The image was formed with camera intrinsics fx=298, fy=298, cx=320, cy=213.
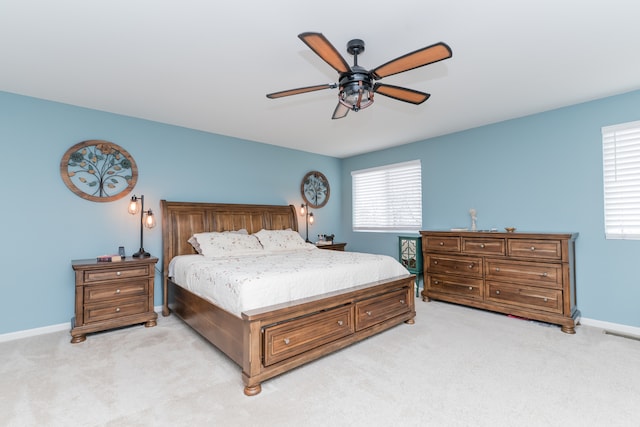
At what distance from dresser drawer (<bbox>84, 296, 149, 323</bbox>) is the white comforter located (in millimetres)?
479

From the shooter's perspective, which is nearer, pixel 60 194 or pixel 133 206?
pixel 60 194

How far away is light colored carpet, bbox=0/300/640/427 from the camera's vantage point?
190 centimetres

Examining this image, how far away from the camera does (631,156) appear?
3.29m

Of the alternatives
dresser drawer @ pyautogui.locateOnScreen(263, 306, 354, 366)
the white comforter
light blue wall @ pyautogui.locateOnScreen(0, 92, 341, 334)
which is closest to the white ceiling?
light blue wall @ pyautogui.locateOnScreen(0, 92, 341, 334)

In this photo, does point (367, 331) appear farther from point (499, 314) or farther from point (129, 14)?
point (129, 14)

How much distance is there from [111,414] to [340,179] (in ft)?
18.0

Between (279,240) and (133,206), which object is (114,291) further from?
(279,240)

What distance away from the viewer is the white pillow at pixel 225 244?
3.91m

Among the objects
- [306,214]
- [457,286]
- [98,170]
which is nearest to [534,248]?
[457,286]

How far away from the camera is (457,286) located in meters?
4.17

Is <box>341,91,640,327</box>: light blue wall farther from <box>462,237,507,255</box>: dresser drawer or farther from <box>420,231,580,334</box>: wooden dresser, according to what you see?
<box>462,237,507,255</box>: dresser drawer

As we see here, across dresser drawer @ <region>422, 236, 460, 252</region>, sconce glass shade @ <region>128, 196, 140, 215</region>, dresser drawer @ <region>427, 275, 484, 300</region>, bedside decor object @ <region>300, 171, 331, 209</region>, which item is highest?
bedside decor object @ <region>300, 171, 331, 209</region>

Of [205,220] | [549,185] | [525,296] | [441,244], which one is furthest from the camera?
[205,220]

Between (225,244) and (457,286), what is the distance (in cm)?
327
